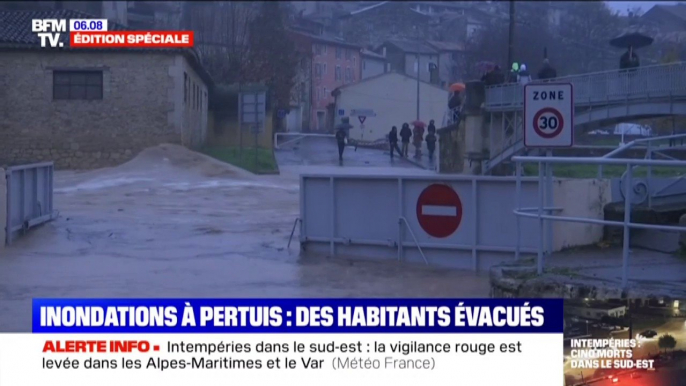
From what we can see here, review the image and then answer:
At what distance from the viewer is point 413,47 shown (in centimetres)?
1276

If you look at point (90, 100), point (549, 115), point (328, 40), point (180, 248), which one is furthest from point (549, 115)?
point (180, 248)

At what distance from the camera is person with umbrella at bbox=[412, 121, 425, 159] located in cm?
1269

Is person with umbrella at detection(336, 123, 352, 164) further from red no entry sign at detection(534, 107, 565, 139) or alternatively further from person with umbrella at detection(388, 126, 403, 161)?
red no entry sign at detection(534, 107, 565, 139)

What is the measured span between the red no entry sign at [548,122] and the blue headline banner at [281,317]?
3237 millimetres

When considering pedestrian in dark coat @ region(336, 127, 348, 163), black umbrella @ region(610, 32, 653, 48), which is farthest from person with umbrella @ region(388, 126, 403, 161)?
black umbrella @ region(610, 32, 653, 48)

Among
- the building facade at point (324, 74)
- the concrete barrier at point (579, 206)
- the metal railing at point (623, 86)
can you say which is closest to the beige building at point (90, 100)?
the building facade at point (324, 74)

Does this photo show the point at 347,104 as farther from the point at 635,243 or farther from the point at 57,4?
the point at 57,4

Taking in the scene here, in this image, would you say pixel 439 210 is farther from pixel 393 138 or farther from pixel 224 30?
pixel 224 30

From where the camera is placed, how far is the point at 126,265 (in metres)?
12.9

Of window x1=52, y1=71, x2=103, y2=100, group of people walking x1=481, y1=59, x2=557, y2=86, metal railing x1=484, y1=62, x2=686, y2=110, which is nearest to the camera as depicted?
metal railing x1=484, y1=62, x2=686, y2=110

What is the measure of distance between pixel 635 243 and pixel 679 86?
1950 mm

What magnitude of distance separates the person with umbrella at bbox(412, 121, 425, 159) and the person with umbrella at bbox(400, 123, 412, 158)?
0.23 feet

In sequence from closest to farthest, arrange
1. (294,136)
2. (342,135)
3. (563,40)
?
(342,135) < (294,136) < (563,40)

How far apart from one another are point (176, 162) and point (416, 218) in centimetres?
549
